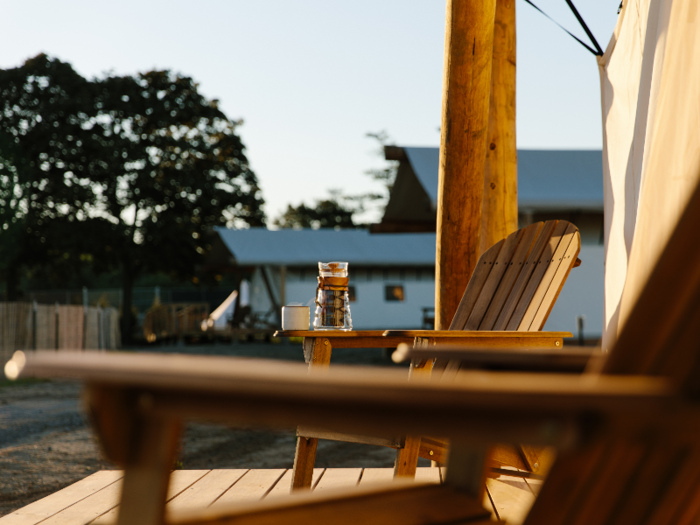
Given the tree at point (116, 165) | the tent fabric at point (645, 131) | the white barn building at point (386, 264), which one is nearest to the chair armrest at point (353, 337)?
the tent fabric at point (645, 131)

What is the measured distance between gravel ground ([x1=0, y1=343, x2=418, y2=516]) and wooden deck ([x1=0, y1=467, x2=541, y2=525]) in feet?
4.69

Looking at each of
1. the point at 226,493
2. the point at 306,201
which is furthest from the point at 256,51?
the point at 306,201

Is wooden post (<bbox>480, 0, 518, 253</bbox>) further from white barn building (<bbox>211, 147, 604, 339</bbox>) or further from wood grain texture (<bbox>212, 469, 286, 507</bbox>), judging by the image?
white barn building (<bbox>211, 147, 604, 339</bbox>)

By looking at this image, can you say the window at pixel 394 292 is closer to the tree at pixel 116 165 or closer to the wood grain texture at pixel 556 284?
the tree at pixel 116 165

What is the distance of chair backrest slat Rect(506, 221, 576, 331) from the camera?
2.91 m

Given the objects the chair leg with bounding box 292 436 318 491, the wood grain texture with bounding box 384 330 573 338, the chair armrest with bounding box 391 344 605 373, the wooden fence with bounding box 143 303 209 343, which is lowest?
the wooden fence with bounding box 143 303 209 343

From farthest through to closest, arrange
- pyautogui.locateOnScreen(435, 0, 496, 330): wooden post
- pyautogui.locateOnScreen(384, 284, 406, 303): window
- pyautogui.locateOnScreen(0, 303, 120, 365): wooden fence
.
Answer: pyautogui.locateOnScreen(384, 284, 406, 303): window, pyautogui.locateOnScreen(0, 303, 120, 365): wooden fence, pyautogui.locateOnScreen(435, 0, 496, 330): wooden post

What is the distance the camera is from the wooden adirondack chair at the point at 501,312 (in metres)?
2.49

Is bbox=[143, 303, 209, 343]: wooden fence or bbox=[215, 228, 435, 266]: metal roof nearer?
bbox=[215, 228, 435, 266]: metal roof

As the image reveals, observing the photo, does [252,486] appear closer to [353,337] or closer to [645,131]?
[353,337]

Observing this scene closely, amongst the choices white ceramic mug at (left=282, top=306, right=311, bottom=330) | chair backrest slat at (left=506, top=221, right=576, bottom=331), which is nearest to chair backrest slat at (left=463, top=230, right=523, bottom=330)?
chair backrest slat at (left=506, top=221, right=576, bottom=331)

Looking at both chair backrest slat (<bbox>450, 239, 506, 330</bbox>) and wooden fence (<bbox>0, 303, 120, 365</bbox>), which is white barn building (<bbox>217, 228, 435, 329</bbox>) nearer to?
wooden fence (<bbox>0, 303, 120, 365</bbox>)

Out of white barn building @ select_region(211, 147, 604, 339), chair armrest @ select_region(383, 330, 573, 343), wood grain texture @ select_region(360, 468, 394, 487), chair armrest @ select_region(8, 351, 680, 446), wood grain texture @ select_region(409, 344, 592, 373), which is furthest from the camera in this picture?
white barn building @ select_region(211, 147, 604, 339)

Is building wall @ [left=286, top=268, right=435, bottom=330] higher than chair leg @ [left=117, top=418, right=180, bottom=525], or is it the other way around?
chair leg @ [left=117, top=418, right=180, bottom=525]
